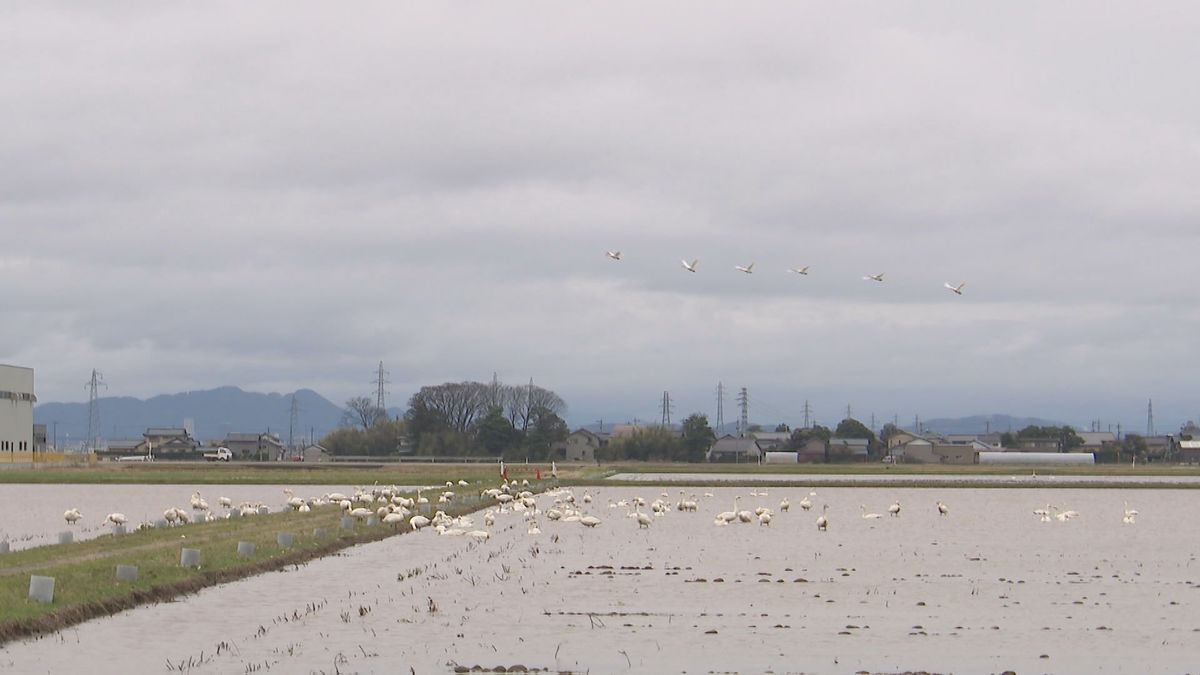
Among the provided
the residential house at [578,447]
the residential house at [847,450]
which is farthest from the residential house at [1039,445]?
the residential house at [578,447]

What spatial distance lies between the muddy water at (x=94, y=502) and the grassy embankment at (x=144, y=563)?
2622 mm

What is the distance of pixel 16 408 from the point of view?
321 feet

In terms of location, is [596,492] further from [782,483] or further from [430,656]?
[430,656]

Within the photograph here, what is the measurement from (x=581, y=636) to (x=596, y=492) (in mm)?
40631

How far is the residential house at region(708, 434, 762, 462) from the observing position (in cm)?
13624

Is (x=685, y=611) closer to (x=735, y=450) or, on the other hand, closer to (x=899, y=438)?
(x=735, y=450)

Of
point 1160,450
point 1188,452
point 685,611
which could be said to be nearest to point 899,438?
point 1160,450

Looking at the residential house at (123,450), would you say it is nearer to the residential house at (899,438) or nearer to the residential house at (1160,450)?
the residential house at (899,438)

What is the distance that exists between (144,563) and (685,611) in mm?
8756

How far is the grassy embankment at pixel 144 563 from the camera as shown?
738 inches

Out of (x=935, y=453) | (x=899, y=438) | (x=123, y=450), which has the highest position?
(x=899, y=438)

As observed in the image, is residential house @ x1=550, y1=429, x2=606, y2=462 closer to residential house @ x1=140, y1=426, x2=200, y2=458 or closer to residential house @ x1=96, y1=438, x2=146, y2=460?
residential house @ x1=140, y1=426, x2=200, y2=458

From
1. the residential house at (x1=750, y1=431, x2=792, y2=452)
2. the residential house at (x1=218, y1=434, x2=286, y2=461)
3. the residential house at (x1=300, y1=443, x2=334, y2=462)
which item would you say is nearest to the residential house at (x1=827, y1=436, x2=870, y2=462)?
the residential house at (x1=750, y1=431, x2=792, y2=452)

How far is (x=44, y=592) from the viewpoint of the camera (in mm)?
18984
